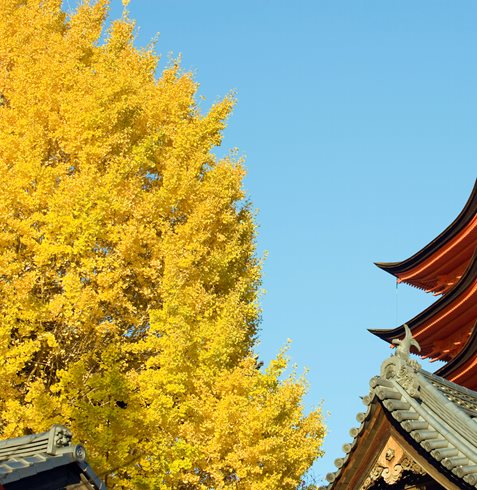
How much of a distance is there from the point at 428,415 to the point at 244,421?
18.9 ft

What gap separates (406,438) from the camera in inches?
204

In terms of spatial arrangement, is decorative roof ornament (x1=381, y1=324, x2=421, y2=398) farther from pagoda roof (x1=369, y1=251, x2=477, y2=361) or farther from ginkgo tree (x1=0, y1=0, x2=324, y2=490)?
pagoda roof (x1=369, y1=251, x2=477, y2=361)

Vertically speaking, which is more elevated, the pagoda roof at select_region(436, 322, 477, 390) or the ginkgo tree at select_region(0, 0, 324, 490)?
the ginkgo tree at select_region(0, 0, 324, 490)

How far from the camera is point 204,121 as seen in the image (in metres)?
15.6

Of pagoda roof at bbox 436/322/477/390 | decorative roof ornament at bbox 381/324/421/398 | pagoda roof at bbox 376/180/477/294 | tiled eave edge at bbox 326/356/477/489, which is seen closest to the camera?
tiled eave edge at bbox 326/356/477/489

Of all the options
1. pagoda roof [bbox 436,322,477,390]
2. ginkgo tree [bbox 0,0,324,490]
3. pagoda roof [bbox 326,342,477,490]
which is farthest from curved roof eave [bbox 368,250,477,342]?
pagoda roof [bbox 326,342,477,490]

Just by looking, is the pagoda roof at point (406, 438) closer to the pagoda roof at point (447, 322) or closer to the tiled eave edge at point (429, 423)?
the tiled eave edge at point (429, 423)

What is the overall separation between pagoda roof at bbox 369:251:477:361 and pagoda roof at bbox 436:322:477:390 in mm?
1099

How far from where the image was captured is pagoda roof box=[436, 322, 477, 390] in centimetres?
1304

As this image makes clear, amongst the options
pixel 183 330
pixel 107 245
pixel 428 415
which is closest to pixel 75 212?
pixel 107 245

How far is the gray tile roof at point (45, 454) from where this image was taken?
17.4ft

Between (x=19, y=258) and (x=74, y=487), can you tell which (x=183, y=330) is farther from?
(x=74, y=487)

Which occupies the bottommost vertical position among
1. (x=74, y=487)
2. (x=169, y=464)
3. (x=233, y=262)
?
(x=74, y=487)

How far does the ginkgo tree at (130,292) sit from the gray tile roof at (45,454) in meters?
3.91
